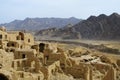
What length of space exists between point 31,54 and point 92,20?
4279 inches

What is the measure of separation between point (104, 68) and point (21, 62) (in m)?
9.64

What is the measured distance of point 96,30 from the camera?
416ft

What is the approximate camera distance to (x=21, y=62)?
27812mm

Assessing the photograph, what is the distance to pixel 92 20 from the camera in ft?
452

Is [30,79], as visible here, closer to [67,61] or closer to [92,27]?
[67,61]

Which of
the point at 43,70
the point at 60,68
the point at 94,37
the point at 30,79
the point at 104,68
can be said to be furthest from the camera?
the point at 94,37

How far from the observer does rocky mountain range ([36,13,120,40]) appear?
119 m

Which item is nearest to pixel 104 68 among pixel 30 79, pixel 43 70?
pixel 43 70

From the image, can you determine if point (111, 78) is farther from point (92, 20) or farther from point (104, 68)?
point (92, 20)

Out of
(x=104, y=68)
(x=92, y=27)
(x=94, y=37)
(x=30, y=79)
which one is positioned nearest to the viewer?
(x=30, y=79)

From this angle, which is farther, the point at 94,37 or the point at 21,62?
the point at 94,37

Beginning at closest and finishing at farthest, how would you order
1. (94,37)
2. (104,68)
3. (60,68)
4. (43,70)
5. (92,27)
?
(43,70) → (60,68) → (104,68) → (94,37) → (92,27)

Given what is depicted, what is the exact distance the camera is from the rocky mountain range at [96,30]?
11925 cm

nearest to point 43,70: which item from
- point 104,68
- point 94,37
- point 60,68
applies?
point 60,68
